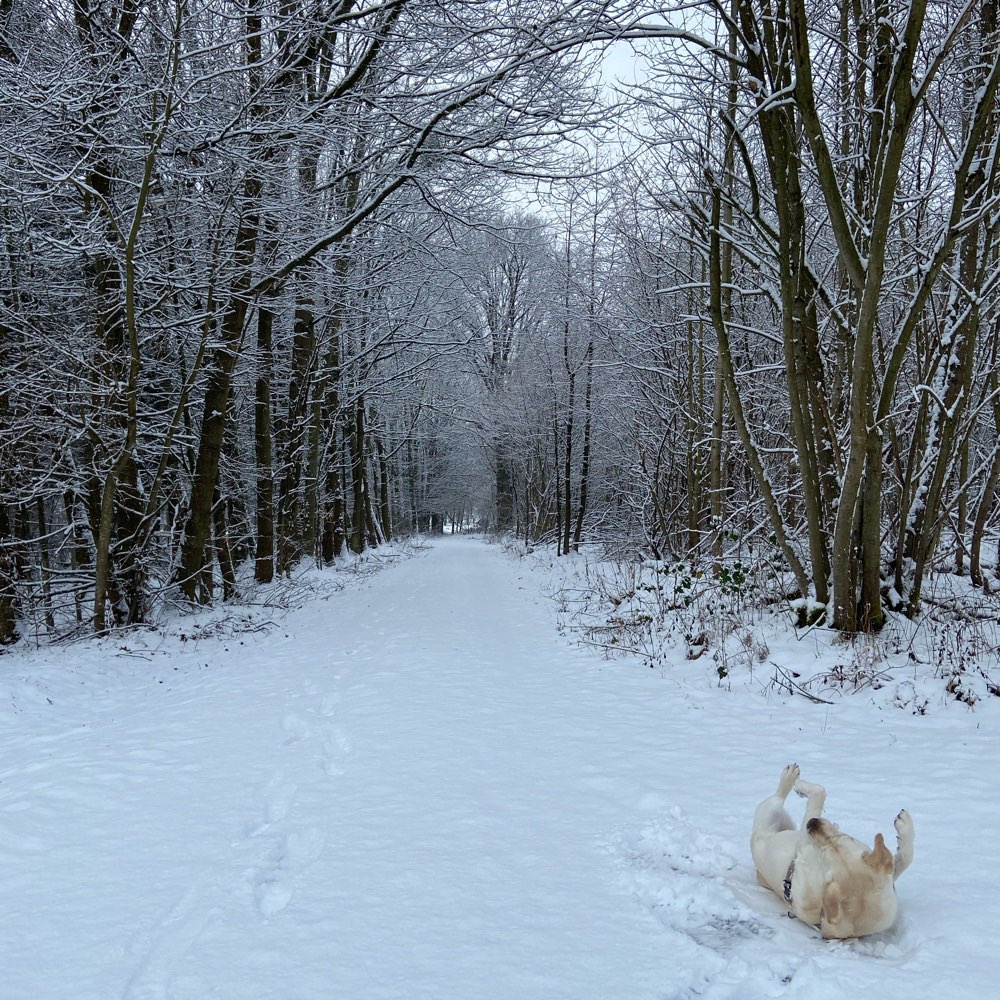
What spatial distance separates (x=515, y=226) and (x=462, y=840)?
27.3 feet

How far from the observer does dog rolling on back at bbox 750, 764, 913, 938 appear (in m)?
1.99

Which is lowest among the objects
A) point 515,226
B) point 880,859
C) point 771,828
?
point 771,828

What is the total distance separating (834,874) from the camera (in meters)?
2.02

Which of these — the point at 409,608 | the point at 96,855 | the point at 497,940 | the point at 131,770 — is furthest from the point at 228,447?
the point at 497,940

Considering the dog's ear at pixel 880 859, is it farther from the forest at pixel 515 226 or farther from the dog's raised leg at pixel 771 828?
the forest at pixel 515 226

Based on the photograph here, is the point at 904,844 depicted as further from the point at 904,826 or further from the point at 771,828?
the point at 771,828

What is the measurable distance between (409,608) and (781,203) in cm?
762

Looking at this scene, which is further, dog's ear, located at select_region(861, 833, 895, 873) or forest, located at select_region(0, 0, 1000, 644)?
forest, located at select_region(0, 0, 1000, 644)

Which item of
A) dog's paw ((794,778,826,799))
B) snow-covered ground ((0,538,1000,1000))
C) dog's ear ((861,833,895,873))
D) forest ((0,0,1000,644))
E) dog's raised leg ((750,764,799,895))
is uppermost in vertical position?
forest ((0,0,1000,644))

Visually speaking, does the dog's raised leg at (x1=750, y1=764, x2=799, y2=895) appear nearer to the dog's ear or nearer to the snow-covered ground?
the snow-covered ground

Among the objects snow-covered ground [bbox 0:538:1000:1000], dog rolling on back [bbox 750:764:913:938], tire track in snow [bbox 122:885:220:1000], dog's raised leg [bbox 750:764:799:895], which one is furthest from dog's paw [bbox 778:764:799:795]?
tire track in snow [bbox 122:885:220:1000]

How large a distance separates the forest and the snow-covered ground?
103 inches

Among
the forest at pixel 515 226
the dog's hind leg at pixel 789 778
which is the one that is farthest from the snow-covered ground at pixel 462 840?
the forest at pixel 515 226

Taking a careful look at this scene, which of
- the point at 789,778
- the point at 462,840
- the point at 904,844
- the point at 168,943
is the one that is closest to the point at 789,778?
the point at 789,778
